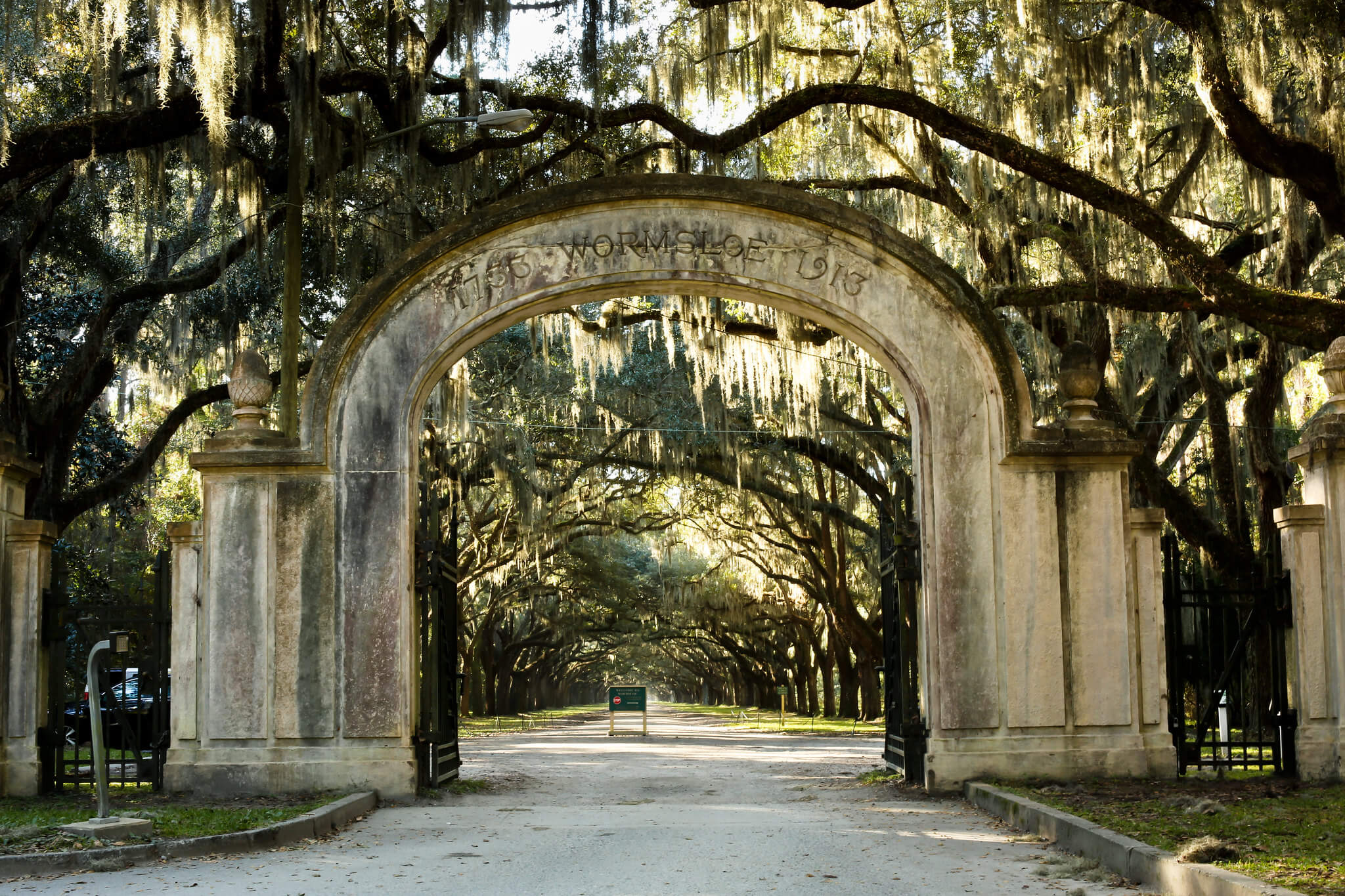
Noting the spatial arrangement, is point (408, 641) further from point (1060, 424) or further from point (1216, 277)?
point (1216, 277)

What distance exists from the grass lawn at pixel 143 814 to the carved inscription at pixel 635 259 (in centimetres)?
440

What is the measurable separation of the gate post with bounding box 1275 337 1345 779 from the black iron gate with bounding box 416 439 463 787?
7256 millimetres

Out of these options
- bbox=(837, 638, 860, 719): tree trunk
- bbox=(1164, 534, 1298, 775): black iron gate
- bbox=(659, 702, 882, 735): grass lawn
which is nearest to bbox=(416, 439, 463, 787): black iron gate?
bbox=(1164, 534, 1298, 775): black iron gate

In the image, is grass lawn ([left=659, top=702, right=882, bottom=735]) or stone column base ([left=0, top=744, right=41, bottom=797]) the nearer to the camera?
stone column base ([left=0, top=744, right=41, bottom=797])

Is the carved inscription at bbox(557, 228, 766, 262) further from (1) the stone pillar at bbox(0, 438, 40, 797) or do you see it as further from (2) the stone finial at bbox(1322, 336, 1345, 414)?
(1) the stone pillar at bbox(0, 438, 40, 797)

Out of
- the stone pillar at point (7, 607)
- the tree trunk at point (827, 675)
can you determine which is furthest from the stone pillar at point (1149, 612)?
the tree trunk at point (827, 675)

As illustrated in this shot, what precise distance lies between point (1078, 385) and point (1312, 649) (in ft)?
9.40

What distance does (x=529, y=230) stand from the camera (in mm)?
11703

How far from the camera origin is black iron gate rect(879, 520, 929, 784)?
1180cm

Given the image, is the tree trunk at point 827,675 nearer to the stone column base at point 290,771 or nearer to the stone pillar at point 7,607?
the stone column base at point 290,771

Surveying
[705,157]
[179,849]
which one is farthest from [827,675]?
[179,849]

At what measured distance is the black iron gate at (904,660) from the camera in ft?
38.7

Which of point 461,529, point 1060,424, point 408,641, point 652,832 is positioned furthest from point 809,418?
point 461,529

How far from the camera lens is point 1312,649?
35.8 ft
